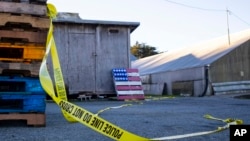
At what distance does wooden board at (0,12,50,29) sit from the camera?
18.0 feet

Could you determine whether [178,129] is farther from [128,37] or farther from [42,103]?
[128,37]

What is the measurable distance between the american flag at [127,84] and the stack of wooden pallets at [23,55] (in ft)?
31.3

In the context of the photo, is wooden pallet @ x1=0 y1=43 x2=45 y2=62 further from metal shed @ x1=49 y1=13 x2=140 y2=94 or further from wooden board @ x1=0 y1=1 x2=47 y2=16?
metal shed @ x1=49 y1=13 x2=140 y2=94

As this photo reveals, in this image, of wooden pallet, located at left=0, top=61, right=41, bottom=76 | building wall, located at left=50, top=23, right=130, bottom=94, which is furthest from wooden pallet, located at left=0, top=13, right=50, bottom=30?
building wall, located at left=50, top=23, right=130, bottom=94

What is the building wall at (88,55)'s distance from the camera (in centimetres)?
1575

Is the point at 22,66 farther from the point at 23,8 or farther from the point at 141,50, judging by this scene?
the point at 141,50

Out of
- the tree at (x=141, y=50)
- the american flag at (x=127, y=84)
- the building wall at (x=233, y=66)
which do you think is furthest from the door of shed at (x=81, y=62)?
the tree at (x=141, y=50)

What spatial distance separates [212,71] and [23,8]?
19.6m

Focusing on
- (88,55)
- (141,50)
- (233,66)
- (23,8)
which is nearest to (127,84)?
(88,55)

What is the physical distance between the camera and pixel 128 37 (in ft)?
54.7

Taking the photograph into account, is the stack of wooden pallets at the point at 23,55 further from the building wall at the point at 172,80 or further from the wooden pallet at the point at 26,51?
the building wall at the point at 172,80

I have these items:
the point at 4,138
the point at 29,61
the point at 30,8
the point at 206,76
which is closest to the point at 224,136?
the point at 4,138

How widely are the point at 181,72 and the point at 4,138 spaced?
907 inches

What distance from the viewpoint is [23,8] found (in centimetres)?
565
